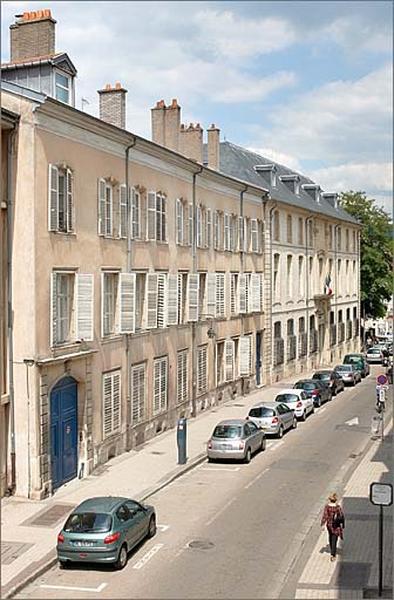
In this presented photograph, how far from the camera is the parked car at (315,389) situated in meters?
37.6

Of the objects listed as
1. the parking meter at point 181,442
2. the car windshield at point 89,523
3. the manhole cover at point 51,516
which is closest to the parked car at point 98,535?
the car windshield at point 89,523

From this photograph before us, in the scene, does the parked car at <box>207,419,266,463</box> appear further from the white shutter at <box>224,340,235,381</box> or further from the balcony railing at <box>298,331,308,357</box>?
the balcony railing at <box>298,331,308,357</box>

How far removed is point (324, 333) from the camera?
5744 centimetres

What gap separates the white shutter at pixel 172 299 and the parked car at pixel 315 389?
871 centimetres

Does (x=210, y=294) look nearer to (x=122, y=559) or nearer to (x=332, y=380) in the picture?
(x=332, y=380)

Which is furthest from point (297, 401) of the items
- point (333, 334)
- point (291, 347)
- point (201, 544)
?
point (333, 334)

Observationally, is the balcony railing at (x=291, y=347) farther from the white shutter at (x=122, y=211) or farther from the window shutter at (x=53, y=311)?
the window shutter at (x=53, y=311)

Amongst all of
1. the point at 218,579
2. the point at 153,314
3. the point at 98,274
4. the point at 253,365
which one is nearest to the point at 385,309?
the point at 253,365

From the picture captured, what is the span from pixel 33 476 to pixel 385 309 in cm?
6031

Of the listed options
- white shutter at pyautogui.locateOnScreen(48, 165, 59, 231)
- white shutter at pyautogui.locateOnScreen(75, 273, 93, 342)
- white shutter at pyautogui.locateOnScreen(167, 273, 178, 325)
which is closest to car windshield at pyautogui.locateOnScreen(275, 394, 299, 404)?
white shutter at pyautogui.locateOnScreen(167, 273, 178, 325)

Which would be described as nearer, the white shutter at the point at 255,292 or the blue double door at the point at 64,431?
the blue double door at the point at 64,431

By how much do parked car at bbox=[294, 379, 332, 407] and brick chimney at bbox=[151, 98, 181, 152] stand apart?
1218cm

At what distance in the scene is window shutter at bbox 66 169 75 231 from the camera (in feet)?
73.7

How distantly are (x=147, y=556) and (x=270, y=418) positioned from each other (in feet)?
46.5
